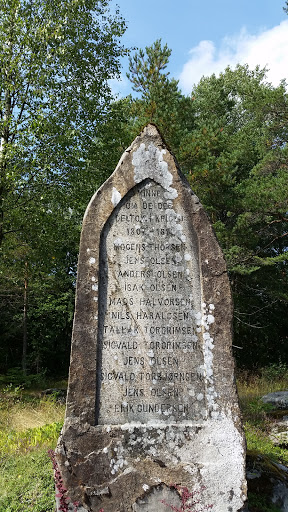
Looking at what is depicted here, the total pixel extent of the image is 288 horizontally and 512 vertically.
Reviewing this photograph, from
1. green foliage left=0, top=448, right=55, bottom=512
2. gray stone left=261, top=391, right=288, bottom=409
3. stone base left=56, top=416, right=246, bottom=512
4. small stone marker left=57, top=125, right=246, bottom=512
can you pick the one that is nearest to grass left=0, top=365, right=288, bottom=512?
green foliage left=0, top=448, right=55, bottom=512

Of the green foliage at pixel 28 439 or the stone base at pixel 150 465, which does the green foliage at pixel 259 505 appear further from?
the green foliage at pixel 28 439

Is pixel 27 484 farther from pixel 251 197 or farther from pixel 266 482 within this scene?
pixel 251 197

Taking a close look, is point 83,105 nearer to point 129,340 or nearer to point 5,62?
point 5,62

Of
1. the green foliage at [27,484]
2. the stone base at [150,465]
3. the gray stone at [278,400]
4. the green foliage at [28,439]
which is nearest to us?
the stone base at [150,465]

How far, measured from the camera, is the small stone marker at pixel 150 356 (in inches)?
138

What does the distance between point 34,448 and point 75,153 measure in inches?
290

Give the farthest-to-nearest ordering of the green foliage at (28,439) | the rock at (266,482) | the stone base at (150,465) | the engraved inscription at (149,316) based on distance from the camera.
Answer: the green foliage at (28,439) < the rock at (266,482) < the engraved inscription at (149,316) < the stone base at (150,465)

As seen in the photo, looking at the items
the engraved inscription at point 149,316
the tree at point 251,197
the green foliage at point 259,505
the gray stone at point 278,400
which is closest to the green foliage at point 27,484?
the engraved inscription at point 149,316

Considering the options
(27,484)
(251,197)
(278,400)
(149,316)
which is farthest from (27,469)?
(251,197)

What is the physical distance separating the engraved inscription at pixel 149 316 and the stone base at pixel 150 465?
124mm

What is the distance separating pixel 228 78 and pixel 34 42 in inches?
825

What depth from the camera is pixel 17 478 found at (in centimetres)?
450

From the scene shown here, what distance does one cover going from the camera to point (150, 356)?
3.77 metres

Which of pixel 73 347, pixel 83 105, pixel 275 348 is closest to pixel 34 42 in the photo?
pixel 83 105
